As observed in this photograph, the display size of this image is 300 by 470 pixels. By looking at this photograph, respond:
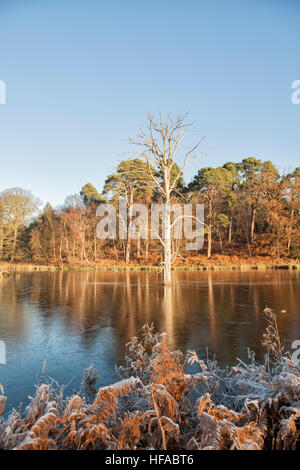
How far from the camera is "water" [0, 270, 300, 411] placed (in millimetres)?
5840

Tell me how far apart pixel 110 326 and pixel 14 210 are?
36.7 m

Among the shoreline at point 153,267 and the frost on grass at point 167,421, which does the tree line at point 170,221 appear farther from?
the frost on grass at point 167,421

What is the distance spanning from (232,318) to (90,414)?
7252 mm

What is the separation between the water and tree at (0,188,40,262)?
2778cm

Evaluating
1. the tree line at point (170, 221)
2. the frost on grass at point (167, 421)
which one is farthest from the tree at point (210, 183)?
the frost on grass at point (167, 421)

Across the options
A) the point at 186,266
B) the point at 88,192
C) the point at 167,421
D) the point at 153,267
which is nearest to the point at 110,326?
the point at 167,421

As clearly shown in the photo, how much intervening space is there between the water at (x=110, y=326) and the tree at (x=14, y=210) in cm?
2778

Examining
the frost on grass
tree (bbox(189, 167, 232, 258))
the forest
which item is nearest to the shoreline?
the forest

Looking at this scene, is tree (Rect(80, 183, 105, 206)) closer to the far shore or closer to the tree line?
the tree line

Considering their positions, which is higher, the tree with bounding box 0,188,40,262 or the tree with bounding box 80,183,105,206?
the tree with bounding box 80,183,105,206

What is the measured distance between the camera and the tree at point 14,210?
1630 inches

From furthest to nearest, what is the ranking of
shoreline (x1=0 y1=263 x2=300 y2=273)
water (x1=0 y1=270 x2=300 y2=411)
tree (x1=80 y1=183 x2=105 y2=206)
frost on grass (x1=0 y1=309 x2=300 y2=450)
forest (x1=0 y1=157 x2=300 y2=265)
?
tree (x1=80 y1=183 x2=105 y2=206) → forest (x1=0 y1=157 x2=300 y2=265) → shoreline (x1=0 y1=263 x2=300 y2=273) → water (x1=0 y1=270 x2=300 y2=411) → frost on grass (x1=0 y1=309 x2=300 y2=450)

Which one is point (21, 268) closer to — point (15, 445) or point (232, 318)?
point (232, 318)
